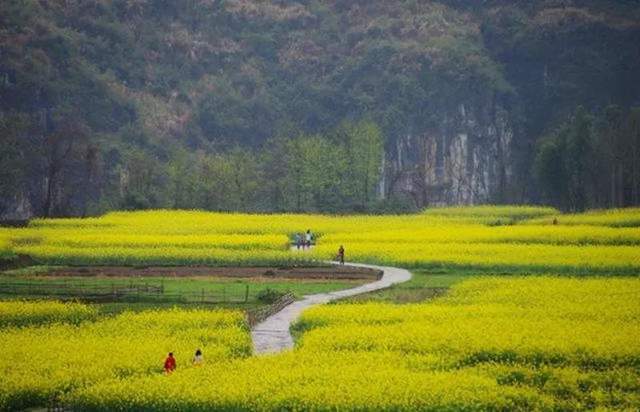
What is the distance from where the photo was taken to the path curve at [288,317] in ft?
141

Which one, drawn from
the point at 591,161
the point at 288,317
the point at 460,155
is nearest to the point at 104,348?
the point at 288,317

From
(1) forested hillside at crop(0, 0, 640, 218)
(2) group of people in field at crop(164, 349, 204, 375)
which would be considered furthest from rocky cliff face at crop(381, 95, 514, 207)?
(2) group of people in field at crop(164, 349, 204, 375)

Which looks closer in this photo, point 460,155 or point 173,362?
point 173,362

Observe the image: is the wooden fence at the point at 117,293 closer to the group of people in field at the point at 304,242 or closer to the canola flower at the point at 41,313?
the canola flower at the point at 41,313

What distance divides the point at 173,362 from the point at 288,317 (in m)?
12.9

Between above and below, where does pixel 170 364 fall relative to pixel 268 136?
below

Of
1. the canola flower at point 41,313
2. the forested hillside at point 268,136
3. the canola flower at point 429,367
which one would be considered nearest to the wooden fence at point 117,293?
the canola flower at point 41,313

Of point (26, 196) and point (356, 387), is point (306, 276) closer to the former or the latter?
point (356, 387)

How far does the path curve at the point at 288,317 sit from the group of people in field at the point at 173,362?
3.79 m

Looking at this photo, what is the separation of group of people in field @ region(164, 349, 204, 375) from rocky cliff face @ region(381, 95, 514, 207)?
146 m

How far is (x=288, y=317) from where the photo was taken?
4941 centimetres

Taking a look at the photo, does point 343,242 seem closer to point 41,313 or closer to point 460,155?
point 41,313

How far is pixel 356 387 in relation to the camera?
110 ft

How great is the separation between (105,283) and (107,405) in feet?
99.6
